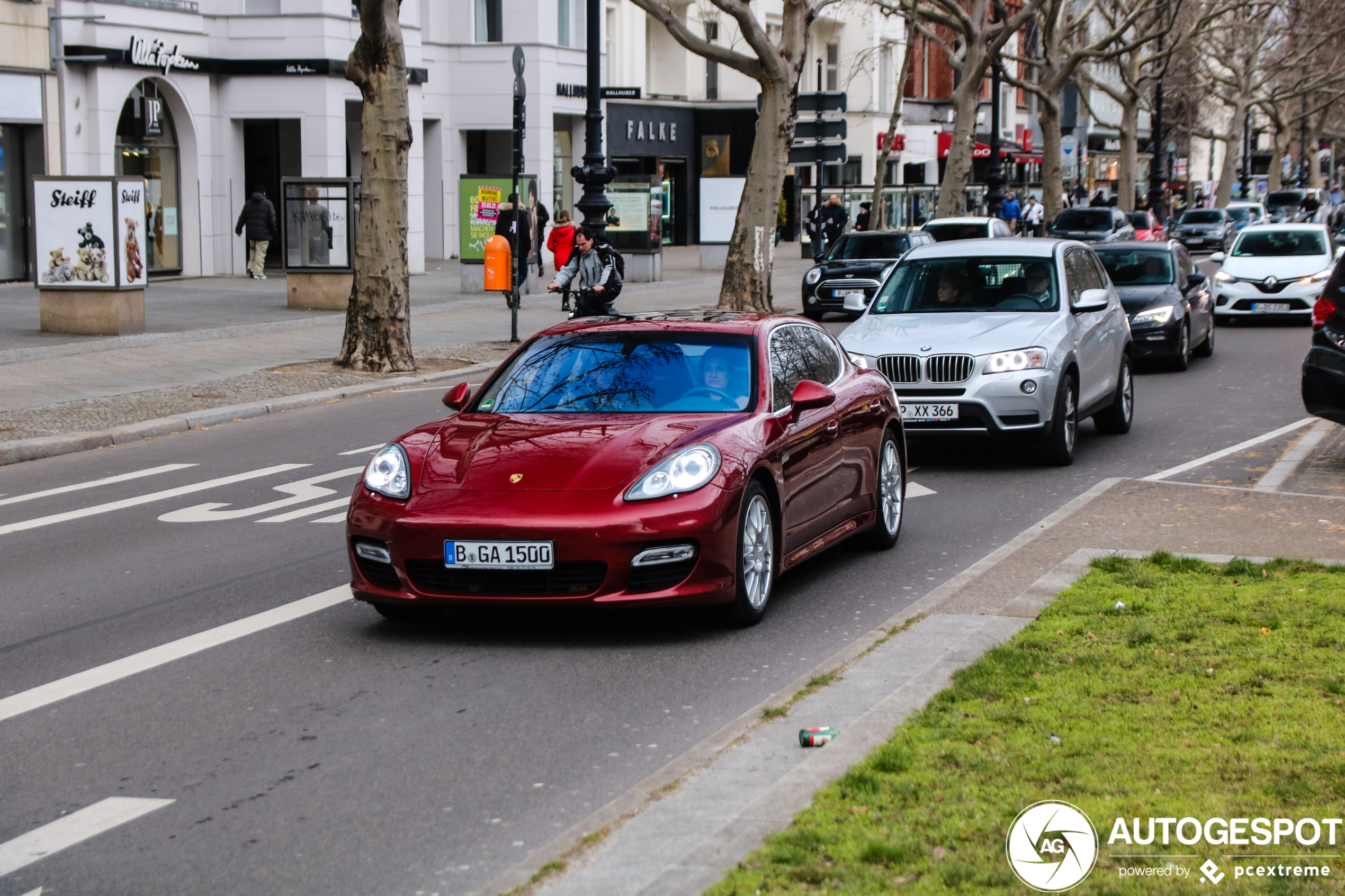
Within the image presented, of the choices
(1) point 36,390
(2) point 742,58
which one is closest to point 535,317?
(2) point 742,58

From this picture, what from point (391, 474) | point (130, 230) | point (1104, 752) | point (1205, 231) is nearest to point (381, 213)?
point (130, 230)

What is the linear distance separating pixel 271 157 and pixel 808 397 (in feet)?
104

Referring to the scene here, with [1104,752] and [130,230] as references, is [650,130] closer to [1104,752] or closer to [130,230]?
[130,230]

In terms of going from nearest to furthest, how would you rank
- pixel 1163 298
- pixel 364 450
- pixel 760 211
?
pixel 364 450, pixel 1163 298, pixel 760 211

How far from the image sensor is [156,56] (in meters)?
32.5

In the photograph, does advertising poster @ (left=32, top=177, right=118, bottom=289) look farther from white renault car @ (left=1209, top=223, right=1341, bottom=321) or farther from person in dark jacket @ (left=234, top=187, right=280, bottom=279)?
white renault car @ (left=1209, top=223, right=1341, bottom=321)

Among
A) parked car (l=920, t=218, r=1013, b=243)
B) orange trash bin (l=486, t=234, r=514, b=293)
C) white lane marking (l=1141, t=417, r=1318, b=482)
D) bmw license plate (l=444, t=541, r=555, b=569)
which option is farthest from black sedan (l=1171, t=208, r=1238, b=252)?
bmw license plate (l=444, t=541, r=555, b=569)

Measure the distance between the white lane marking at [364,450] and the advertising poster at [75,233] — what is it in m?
8.89

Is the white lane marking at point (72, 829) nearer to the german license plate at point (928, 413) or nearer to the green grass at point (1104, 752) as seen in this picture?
the green grass at point (1104, 752)

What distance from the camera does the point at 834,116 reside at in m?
62.7

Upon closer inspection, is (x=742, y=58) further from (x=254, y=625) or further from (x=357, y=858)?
(x=357, y=858)

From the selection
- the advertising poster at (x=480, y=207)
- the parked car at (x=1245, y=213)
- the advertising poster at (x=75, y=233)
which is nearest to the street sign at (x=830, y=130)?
the advertising poster at (x=480, y=207)

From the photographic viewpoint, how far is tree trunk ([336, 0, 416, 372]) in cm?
1886

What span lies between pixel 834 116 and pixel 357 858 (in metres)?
59.9
